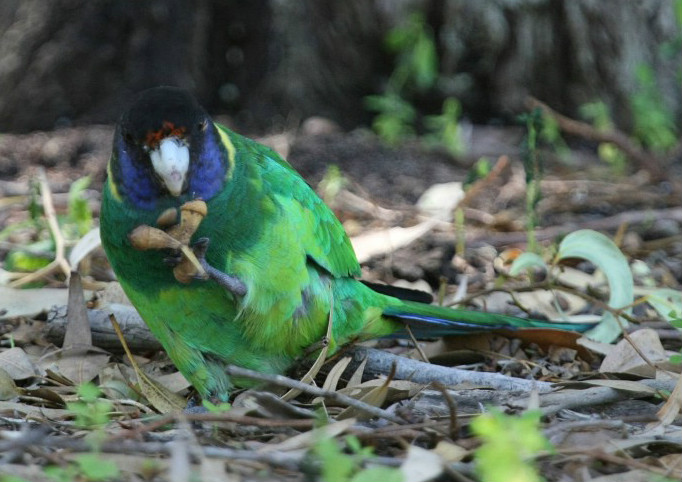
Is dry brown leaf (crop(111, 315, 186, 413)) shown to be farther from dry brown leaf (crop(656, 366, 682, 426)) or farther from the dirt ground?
dry brown leaf (crop(656, 366, 682, 426))

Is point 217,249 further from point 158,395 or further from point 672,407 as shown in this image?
point 672,407

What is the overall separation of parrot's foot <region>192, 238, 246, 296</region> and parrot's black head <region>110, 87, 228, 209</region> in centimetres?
15

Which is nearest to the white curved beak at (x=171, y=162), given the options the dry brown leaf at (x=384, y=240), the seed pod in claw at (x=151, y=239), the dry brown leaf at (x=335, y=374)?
the seed pod in claw at (x=151, y=239)

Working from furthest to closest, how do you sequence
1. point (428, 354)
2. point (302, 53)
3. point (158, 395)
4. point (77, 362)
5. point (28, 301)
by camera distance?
point (302, 53)
point (28, 301)
point (428, 354)
point (77, 362)
point (158, 395)

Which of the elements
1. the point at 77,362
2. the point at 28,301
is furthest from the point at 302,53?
the point at 77,362

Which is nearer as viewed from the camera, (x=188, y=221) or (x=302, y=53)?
(x=188, y=221)

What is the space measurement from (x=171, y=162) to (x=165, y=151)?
34mm

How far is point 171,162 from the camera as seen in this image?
2.31 m

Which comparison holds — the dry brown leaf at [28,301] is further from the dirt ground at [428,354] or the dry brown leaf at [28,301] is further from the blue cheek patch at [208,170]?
the blue cheek patch at [208,170]

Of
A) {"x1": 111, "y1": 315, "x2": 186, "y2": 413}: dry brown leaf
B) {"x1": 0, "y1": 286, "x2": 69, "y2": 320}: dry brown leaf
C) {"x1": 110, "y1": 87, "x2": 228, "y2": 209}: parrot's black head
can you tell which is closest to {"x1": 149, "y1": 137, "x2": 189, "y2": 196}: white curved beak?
{"x1": 110, "y1": 87, "x2": 228, "y2": 209}: parrot's black head

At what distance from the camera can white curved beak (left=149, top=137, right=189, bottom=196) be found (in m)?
2.31

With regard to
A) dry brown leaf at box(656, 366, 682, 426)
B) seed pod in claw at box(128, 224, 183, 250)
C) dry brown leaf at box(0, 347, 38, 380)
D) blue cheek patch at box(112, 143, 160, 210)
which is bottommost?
dry brown leaf at box(656, 366, 682, 426)

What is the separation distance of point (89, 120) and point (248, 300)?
135 inches

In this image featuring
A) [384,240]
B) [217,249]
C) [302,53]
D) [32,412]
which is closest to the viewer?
[32,412]
